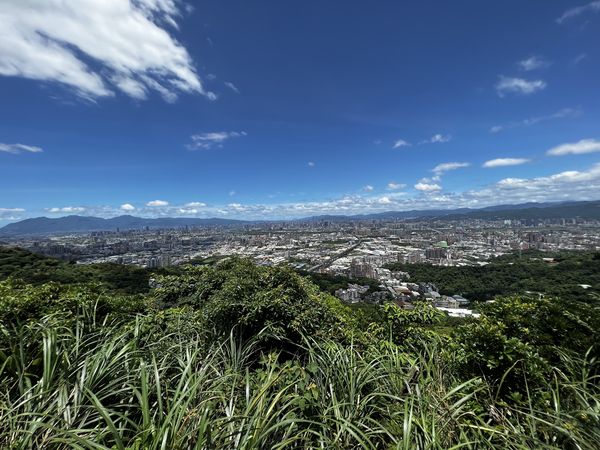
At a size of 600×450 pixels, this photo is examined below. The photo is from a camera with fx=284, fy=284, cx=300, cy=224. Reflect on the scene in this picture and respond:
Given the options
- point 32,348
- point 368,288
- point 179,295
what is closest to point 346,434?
point 32,348

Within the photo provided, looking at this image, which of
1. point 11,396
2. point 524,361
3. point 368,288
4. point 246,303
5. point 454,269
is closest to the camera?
Answer: point 11,396

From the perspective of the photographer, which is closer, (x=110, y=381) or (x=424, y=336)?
(x=110, y=381)

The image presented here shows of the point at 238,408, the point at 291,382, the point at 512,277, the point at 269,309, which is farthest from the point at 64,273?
the point at 512,277

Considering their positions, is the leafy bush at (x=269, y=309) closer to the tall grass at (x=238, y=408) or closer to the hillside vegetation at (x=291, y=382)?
the hillside vegetation at (x=291, y=382)

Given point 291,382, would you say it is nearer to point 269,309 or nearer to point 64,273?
point 269,309

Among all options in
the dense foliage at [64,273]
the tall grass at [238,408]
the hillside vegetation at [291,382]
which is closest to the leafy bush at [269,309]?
the hillside vegetation at [291,382]

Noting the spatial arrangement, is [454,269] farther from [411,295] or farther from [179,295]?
[179,295]
